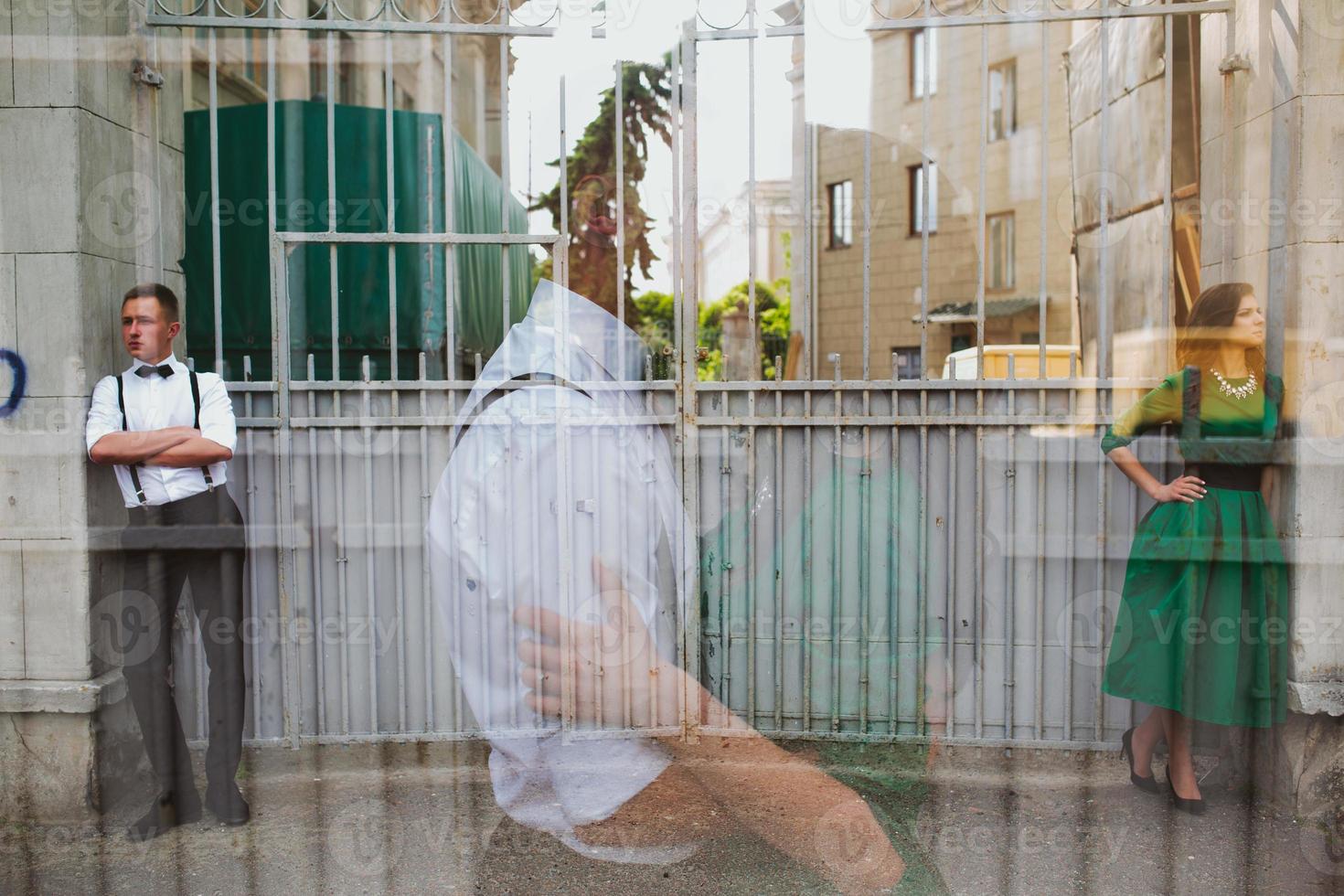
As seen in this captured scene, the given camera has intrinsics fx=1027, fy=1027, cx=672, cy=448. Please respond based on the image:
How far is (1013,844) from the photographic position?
3.38 m

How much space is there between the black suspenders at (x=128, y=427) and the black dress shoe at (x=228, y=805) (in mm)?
1013

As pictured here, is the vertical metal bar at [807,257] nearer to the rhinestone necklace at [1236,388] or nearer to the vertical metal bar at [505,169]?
the vertical metal bar at [505,169]

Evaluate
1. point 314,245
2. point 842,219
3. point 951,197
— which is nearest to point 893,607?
point 314,245

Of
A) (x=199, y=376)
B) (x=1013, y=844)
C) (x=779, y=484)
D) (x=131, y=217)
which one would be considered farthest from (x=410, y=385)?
(x=1013, y=844)

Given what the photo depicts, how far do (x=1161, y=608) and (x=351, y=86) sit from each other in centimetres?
762

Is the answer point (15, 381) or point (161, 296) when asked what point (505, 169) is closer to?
point (161, 296)

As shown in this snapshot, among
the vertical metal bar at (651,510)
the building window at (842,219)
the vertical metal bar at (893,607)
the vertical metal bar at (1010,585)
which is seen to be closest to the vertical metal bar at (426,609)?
the vertical metal bar at (651,510)

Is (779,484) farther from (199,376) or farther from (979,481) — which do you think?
(199,376)

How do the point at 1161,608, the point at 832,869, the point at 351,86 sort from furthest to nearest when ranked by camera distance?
the point at 351,86 < the point at 1161,608 < the point at 832,869

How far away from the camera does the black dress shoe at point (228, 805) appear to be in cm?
351

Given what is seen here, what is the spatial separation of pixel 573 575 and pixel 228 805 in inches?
56.5

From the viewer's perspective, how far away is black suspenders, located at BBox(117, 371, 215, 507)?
3.52 m

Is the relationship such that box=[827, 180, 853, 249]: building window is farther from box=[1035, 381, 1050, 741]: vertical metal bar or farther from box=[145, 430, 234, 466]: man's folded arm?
box=[145, 430, 234, 466]: man's folded arm

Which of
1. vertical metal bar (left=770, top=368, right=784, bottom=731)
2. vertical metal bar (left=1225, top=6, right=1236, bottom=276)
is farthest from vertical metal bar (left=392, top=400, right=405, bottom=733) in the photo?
vertical metal bar (left=1225, top=6, right=1236, bottom=276)
